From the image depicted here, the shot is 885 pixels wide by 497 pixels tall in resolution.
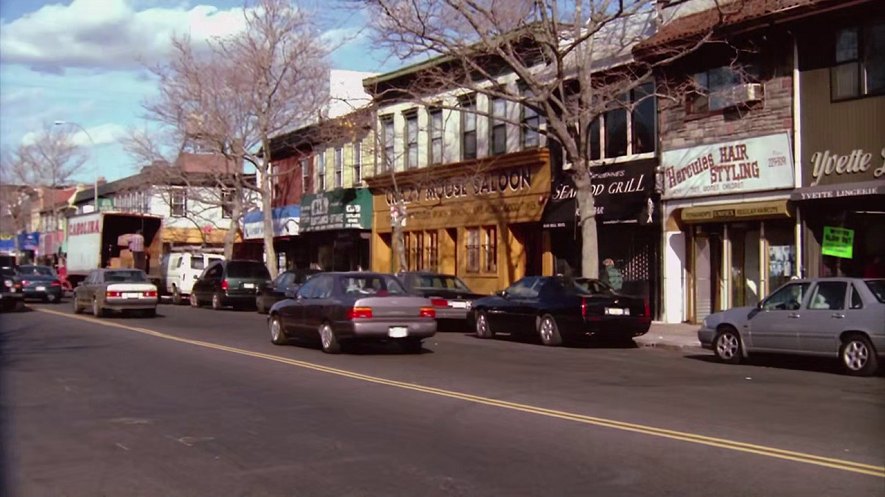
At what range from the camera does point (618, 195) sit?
2520cm

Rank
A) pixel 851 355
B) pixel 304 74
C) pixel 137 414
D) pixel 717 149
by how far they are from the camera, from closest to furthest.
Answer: pixel 137 414
pixel 851 355
pixel 717 149
pixel 304 74

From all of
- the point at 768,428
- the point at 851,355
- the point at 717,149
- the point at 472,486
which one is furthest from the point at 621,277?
the point at 472,486

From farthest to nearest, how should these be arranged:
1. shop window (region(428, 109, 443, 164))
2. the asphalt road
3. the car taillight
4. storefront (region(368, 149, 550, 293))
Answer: shop window (region(428, 109, 443, 164))
storefront (region(368, 149, 550, 293))
the car taillight
the asphalt road

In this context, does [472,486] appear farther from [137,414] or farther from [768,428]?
[137,414]

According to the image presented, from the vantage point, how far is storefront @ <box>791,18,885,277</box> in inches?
739

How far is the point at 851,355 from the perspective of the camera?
13.8 meters

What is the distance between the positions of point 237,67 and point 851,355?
1208 inches

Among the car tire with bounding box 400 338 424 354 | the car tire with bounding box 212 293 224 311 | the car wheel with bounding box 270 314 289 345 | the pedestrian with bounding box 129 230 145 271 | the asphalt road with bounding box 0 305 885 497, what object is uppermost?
the pedestrian with bounding box 129 230 145 271

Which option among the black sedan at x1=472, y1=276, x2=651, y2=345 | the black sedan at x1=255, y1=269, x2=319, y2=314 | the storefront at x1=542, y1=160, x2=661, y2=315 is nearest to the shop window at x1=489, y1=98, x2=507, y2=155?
the storefront at x1=542, y1=160, x2=661, y2=315

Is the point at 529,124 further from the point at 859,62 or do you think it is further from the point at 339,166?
the point at 339,166

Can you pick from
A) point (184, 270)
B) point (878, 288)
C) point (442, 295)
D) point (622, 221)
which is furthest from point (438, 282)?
point (184, 270)

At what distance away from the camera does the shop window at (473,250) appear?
32125mm

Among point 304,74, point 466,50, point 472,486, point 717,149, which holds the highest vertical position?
point 304,74

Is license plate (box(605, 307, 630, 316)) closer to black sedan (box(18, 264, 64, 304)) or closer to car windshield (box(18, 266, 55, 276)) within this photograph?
black sedan (box(18, 264, 64, 304))
